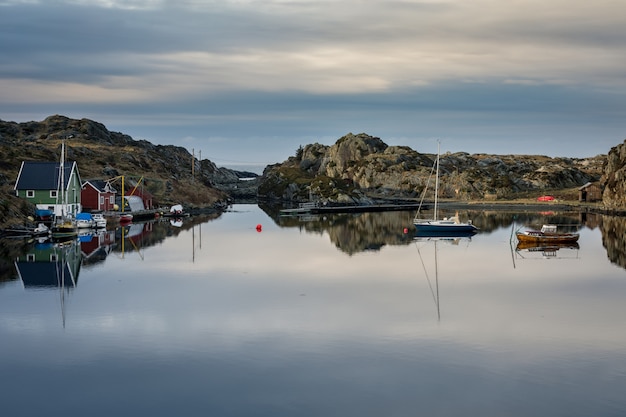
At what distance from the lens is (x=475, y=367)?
1313 inches

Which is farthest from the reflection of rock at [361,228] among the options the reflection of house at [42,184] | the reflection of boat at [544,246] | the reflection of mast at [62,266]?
the reflection of house at [42,184]

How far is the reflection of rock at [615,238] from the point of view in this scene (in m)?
77.1

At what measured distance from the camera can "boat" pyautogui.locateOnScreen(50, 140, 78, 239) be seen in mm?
91750

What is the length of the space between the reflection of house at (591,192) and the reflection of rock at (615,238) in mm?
43770

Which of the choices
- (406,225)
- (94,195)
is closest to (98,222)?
(94,195)

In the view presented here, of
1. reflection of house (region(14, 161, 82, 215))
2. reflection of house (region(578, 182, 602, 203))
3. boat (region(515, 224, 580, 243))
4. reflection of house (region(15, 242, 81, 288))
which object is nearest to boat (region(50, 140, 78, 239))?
reflection of house (region(14, 161, 82, 215))

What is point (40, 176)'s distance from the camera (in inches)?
4119

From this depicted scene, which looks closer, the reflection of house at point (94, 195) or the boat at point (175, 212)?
the reflection of house at point (94, 195)

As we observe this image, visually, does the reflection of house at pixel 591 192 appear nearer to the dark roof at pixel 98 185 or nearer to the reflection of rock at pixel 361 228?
the reflection of rock at pixel 361 228

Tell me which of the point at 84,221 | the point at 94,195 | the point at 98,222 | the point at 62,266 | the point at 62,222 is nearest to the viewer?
the point at 62,266

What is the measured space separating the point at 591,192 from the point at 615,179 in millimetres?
26213

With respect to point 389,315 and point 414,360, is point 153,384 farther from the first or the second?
point 389,315

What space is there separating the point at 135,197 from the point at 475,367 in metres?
110

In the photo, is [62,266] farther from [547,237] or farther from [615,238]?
[615,238]
